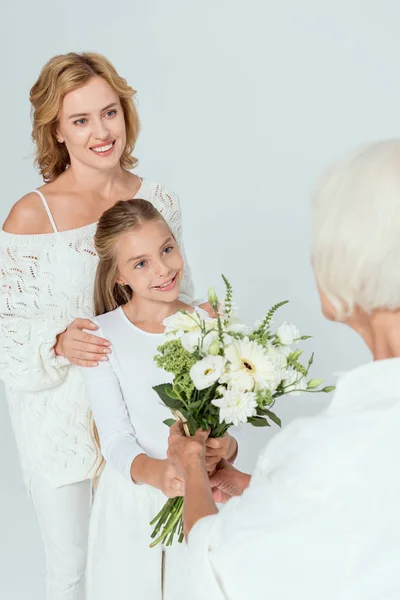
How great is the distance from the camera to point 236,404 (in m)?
1.99

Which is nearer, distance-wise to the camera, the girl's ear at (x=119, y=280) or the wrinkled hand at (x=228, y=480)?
the wrinkled hand at (x=228, y=480)

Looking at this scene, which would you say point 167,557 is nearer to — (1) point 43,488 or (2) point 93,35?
(1) point 43,488

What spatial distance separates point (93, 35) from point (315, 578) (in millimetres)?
3704

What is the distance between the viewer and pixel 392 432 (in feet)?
4.83

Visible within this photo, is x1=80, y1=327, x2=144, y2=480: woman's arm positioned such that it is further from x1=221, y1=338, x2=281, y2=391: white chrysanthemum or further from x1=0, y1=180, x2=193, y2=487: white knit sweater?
x1=221, y1=338, x2=281, y2=391: white chrysanthemum

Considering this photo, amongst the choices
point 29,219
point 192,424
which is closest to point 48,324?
point 29,219

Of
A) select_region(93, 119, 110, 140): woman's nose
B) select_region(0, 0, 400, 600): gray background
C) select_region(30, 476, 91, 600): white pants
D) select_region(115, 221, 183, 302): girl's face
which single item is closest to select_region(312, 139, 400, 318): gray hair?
select_region(115, 221, 183, 302): girl's face

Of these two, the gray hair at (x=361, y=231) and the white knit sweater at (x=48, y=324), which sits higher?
the gray hair at (x=361, y=231)

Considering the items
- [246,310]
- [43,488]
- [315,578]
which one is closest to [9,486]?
[246,310]

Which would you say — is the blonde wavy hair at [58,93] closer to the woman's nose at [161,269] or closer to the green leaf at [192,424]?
the woman's nose at [161,269]

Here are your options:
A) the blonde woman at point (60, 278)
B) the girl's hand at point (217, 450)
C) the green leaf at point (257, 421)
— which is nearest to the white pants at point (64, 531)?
the blonde woman at point (60, 278)

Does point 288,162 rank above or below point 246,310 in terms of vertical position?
above

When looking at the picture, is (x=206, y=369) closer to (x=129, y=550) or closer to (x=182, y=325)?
(x=182, y=325)

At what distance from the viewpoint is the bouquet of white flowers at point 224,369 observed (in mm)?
1985
